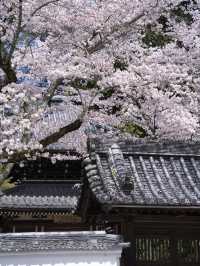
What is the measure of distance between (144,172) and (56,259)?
79.0 inches

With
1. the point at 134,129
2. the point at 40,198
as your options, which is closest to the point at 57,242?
the point at 40,198

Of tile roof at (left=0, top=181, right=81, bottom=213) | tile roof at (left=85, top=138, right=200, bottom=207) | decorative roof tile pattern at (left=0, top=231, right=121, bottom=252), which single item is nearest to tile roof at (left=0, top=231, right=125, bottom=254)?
decorative roof tile pattern at (left=0, top=231, right=121, bottom=252)

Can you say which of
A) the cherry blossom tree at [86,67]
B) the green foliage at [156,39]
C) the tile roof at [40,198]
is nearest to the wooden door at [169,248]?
the cherry blossom tree at [86,67]

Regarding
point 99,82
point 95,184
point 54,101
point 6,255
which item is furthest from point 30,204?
point 95,184

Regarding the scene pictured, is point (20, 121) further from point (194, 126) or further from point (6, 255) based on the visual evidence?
point (194, 126)

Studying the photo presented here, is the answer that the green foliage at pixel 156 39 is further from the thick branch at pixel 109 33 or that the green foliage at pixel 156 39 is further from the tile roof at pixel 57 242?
the tile roof at pixel 57 242

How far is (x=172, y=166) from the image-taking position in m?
8.70

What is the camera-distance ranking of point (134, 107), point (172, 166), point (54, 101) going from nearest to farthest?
point (172, 166)
point (134, 107)
point (54, 101)

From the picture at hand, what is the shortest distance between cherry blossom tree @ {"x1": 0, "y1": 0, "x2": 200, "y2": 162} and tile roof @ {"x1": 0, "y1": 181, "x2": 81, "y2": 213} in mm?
3230

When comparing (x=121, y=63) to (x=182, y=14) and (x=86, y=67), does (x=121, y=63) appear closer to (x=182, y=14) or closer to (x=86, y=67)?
(x=86, y=67)

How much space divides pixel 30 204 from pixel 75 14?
21.8 feet

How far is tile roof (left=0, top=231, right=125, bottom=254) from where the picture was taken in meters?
8.72

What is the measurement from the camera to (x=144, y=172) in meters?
8.45

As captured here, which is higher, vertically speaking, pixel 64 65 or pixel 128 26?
pixel 128 26
